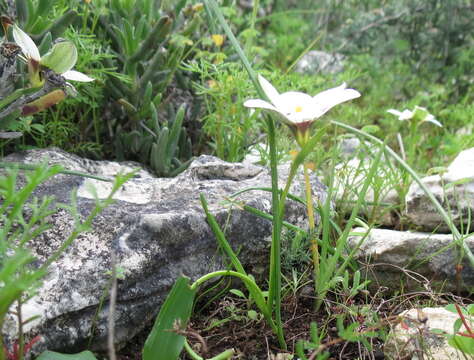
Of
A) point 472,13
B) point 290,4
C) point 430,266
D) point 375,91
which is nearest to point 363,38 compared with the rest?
point 375,91

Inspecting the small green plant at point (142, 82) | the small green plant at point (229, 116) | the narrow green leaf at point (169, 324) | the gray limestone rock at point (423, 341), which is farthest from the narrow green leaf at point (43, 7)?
the gray limestone rock at point (423, 341)

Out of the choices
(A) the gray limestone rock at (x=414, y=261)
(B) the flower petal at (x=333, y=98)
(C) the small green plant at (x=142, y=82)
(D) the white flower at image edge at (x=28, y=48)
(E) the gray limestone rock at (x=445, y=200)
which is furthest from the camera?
(C) the small green plant at (x=142, y=82)

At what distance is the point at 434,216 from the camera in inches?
67.8

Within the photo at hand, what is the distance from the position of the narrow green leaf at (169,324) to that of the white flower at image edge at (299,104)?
0.39m

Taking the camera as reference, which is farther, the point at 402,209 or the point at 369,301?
the point at 402,209

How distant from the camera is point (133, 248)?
1214 mm

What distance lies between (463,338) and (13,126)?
4.27 feet

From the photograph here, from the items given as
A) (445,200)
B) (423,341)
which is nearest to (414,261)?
(445,200)

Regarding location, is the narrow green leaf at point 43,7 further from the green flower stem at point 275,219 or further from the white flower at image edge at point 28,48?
the green flower stem at point 275,219

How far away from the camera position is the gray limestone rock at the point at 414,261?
1.49 meters

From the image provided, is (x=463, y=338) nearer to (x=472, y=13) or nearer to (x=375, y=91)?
(x=375, y=91)

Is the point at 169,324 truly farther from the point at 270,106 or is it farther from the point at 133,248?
the point at 270,106

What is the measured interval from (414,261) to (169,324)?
881mm

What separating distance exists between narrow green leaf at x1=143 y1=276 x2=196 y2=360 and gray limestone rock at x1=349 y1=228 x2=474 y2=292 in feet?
2.16
